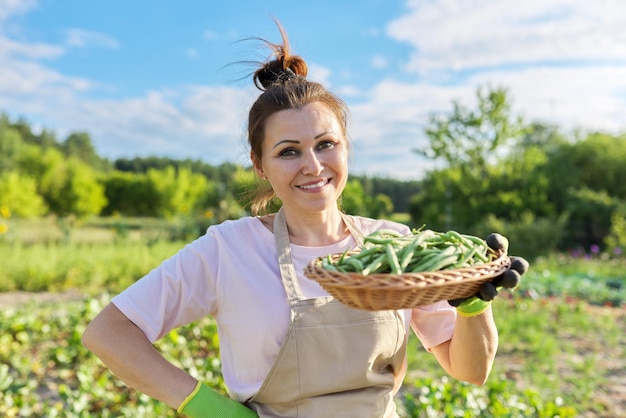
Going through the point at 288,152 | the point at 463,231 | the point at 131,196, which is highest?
the point at 288,152

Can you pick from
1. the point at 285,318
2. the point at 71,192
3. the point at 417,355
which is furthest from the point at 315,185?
the point at 71,192

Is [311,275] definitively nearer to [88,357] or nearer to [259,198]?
[259,198]

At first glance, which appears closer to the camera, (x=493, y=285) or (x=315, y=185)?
(x=493, y=285)

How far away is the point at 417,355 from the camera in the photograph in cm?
462

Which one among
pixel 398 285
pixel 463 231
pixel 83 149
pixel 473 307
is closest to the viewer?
pixel 398 285

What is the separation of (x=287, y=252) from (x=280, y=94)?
0.47m

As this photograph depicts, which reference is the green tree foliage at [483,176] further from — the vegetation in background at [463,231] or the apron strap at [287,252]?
the apron strap at [287,252]

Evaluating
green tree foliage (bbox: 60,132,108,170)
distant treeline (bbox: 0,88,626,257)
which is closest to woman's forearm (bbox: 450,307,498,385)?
distant treeline (bbox: 0,88,626,257)

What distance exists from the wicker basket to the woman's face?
1.30 feet

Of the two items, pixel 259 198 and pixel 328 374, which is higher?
pixel 259 198

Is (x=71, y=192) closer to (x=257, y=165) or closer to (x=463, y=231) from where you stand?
(x=463, y=231)

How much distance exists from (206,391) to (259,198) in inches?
29.4

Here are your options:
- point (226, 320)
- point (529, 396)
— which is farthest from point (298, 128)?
point (529, 396)

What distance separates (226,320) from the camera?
64.8 inches
